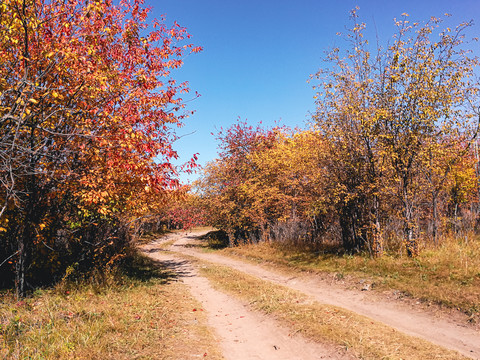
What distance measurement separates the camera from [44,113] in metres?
7.96

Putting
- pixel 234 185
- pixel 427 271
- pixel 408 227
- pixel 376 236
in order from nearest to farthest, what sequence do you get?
pixel 427 271
pixel 408 227
pixel 376 236
pixel 234 185

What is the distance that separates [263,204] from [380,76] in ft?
37.6

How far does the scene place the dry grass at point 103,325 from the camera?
512 cm

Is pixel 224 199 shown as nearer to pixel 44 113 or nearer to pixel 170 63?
pixel 170 63

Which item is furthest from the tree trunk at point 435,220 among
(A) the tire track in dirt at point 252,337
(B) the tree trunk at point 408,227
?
(A) the tire track in dirt at point 252,337

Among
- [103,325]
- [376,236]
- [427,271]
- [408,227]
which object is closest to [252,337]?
[103,325]

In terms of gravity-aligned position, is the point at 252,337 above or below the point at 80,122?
below

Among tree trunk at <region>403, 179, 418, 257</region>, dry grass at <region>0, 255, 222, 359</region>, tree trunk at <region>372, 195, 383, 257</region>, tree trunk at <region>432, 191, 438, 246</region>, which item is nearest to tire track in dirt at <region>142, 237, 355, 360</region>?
dry grass at <region>0, 255, 222, 359</region>

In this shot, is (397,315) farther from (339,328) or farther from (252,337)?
(252,337)

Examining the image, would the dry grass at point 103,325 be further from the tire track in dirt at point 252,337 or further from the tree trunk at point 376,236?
the tree trunk at point 376,236

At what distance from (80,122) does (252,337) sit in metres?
6.92

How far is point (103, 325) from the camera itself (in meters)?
6.24

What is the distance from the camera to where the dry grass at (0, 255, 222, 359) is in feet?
16.8

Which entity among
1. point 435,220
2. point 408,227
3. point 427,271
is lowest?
point 427,271
